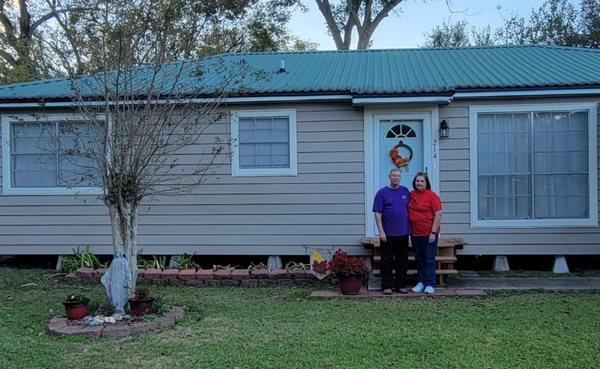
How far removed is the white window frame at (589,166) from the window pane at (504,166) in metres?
0.08

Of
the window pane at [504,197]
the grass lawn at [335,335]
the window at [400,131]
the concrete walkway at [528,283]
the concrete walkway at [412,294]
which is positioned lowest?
the grass lawn at [335,335]

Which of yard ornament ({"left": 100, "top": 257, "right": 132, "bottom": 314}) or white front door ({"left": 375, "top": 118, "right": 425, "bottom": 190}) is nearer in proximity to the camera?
yard ornament ({"left": 100, "top": 257, "right": 132, "bottom": 314})

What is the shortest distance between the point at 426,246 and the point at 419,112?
7.80 feet

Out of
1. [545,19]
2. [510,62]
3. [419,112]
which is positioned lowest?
[419,112]

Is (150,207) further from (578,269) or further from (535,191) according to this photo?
(578,269)

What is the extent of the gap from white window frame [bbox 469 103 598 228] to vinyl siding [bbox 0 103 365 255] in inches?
62.5

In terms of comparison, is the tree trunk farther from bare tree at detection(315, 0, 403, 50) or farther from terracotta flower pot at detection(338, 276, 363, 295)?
bare tree at detection(315, 0, 403, 50)

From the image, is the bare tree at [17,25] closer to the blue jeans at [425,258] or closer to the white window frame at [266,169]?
the white window frame at [266,169]

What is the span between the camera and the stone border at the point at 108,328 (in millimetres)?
4980

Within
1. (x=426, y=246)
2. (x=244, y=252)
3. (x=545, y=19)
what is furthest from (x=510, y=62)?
(x=545, y=19)

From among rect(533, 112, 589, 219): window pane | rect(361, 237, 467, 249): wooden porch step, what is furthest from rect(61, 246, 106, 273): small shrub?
rect(533, 112, 589, 219): window pane

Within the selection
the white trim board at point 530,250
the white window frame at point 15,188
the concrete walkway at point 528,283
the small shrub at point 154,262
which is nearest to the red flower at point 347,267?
the concrete walkway at point 528,283

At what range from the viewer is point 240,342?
4.80 m

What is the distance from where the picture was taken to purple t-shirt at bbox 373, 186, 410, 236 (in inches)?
258
